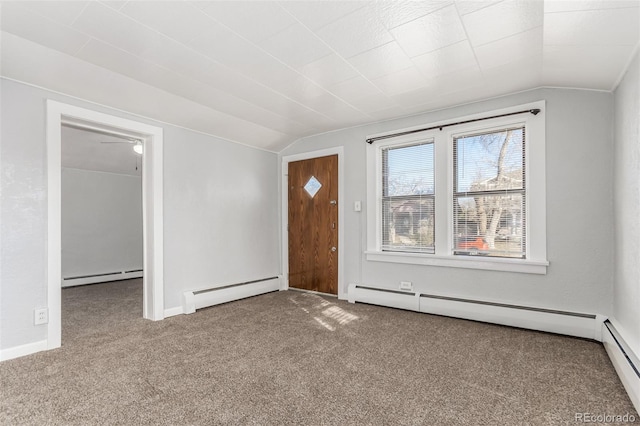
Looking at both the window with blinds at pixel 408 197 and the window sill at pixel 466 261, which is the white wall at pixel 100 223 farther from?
the window with blinds at pixel 408 197

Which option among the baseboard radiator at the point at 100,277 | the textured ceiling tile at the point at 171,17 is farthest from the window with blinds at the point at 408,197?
the baseboard radiator at the point at 100,277

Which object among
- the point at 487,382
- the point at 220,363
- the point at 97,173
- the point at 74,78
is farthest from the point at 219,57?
the point at 97,173

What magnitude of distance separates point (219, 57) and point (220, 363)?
247 centimetres

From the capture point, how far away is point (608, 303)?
9.56 feet

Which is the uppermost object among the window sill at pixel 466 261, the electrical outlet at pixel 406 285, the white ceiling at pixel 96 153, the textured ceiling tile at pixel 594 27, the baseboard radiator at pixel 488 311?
the textured ceiling tile at pixel 594 27

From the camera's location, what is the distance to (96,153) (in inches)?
209

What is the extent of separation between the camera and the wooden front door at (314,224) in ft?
15.6

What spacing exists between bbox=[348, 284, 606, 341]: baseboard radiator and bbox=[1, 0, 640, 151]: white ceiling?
2151 millimetres

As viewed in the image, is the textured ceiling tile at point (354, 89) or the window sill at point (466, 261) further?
the window sill at point (466, 261)

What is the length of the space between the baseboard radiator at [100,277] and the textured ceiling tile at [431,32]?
6.34 m

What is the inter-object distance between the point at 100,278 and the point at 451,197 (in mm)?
6211

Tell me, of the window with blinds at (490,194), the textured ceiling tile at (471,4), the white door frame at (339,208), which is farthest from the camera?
the white door frame at (339,208)

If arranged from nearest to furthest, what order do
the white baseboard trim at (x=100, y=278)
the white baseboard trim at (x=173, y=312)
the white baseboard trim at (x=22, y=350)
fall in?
the white baseboard trim at (x=22, y=350)
the white baseboard trim at (x=173, y=312)
the white baseboard trim at (x=100, y=278)

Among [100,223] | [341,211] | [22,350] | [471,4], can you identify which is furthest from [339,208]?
[100,223]
